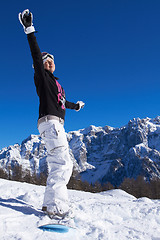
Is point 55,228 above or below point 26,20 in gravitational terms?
below

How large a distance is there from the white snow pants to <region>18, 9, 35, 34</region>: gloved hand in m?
1.49

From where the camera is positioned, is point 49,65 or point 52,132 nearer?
point 52,132

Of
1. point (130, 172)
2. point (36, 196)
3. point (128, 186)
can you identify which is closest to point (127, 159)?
point (130, 172)

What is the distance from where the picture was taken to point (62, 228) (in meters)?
2.43

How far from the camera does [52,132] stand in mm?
3271

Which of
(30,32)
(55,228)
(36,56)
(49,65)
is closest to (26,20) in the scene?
(30,32)

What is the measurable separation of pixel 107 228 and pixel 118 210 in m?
1.05

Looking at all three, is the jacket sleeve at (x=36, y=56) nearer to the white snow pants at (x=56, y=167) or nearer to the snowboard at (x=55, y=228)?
the white snow pants at (x=56, y=167)

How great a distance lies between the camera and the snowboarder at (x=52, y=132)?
3.07 meters

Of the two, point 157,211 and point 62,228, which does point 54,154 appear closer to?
point 62,228

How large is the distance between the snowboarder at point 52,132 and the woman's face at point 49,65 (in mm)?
339

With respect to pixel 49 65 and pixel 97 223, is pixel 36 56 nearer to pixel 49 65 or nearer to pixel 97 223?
pixel 49 65

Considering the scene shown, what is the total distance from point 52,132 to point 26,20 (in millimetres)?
1866

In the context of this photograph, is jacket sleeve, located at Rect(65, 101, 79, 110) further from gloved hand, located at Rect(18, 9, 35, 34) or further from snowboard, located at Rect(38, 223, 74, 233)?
snowboard, located at Rect(38, 223, 74, 233)
